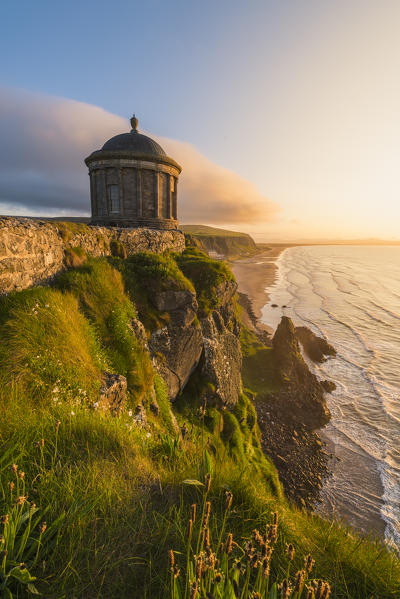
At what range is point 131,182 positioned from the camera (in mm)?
24156

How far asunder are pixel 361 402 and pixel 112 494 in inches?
955

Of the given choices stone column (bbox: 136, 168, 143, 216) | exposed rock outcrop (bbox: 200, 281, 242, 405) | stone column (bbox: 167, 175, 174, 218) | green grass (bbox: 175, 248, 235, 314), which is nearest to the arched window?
stone column (bbox: 136, 168, 143, 216)

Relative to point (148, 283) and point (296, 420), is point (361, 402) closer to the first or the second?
point (296, 420)

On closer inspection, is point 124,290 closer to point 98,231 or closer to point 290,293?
point 98,231

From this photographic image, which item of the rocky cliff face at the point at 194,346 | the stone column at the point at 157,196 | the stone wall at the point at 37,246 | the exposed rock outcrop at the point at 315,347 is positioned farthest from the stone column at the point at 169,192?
the exposed rock outcrop at the point at 315,347

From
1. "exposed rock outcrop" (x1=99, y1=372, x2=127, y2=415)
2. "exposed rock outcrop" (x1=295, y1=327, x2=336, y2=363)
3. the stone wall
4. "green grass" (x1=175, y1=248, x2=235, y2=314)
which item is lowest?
"exposed rock outcrop" (x1=295, y1=327, x2=336, y2=363)

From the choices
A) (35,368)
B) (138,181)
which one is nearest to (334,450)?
(35,368)

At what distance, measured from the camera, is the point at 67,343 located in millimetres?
5203

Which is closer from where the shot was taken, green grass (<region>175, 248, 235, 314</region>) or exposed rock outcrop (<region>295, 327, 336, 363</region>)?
green grass (<region>175, 248, 235, 314</region>)

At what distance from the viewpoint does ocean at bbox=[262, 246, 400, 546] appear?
1348 centimetres

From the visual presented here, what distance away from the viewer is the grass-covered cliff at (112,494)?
6.08 feet

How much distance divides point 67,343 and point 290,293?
182 feet

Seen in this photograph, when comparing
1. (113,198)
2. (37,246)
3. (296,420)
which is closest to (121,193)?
(113,198)

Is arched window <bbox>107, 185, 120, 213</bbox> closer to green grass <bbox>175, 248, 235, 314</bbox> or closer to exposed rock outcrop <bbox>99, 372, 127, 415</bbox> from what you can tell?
green grass <bbox>175, 248, 235, 314</bbox>
